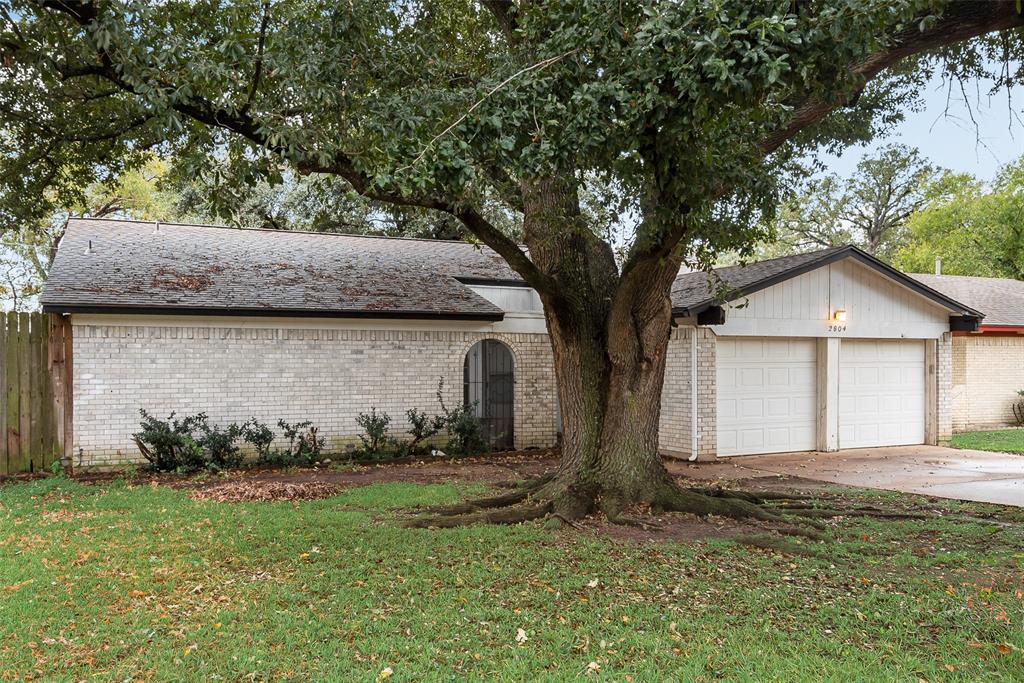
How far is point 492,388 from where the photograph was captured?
15.4 meters

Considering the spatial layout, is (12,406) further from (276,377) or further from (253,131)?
(253,131)

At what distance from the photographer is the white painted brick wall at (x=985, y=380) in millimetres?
18719

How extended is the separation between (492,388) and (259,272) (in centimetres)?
514

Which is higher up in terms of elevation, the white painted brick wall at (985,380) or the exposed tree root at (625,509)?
the white painted brick wall at (985,380)

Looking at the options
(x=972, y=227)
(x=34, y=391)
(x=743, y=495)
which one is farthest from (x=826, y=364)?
(x=972, y=227)

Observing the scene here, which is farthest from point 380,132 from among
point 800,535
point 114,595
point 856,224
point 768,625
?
point 856,224

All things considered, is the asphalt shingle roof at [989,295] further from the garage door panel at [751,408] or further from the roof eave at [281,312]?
the roof eave at [281,312]

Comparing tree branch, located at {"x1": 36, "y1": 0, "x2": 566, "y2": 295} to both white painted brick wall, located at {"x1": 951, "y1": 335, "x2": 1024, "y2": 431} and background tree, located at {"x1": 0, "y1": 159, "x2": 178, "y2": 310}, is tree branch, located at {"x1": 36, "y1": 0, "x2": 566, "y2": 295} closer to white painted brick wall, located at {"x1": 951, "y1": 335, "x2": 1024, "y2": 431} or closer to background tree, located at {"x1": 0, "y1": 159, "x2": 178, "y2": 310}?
white painted brick wall, located at {"x1": 951, "y1": 335, "x2": 1024, "y2": 431}

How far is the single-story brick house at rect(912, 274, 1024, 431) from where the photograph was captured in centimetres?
1870

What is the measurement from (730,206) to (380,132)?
12.4ft

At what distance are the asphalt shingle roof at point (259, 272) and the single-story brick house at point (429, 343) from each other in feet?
0.18

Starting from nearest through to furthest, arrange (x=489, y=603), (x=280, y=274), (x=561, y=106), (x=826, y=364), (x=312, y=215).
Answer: (x=489, y=603) → (x=561, y=106) → (x=280, y=274) → (x=826, y=364) → (x=312, y=215)

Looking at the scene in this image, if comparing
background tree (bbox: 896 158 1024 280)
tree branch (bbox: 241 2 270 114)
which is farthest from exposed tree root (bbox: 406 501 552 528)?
background tree (bbox: 896 158 1024 280)

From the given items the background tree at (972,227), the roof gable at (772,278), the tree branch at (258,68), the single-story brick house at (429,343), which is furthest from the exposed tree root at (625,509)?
the background tree at (972,227)
